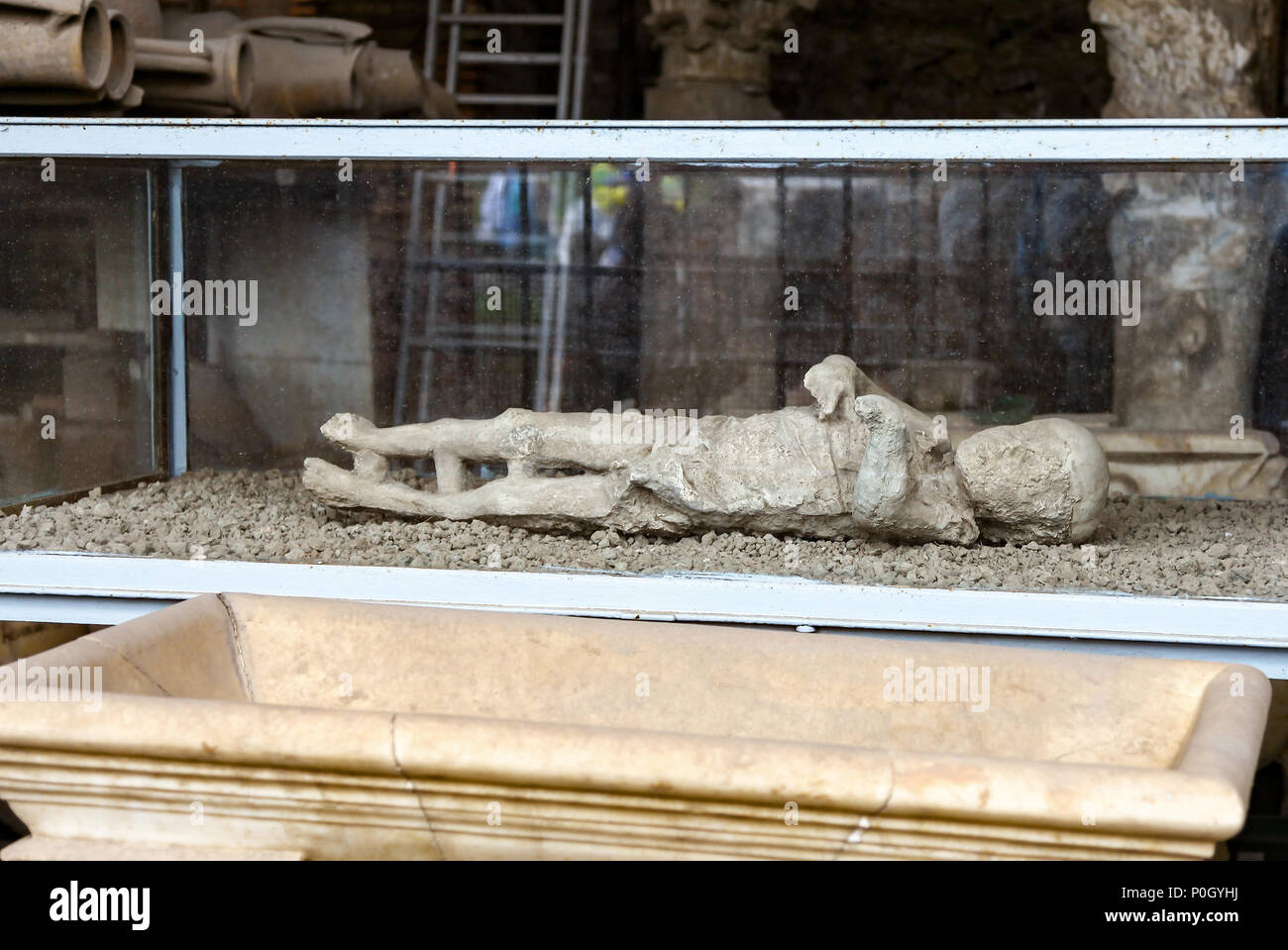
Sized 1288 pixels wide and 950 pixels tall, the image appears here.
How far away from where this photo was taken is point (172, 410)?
4.14 metres

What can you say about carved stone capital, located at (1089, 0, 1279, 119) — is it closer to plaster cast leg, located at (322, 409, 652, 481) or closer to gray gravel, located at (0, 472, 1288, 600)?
gray gravel, located at (0, 472, 1288, 600)

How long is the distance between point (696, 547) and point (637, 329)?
64 cm

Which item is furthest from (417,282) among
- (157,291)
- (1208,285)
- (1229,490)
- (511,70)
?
(511,70)

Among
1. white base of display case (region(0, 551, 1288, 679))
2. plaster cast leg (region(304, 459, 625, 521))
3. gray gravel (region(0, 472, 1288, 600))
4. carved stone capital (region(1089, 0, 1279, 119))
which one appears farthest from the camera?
carved stone capital (region(1089, 0, 1279, 119))

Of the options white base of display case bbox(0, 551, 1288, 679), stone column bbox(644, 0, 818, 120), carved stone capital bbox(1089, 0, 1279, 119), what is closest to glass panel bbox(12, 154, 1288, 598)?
white base of display case bbox(0, 551, 1288, 679)

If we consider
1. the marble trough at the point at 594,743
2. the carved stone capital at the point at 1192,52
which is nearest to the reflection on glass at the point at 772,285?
the marble trough at the point at 594,743

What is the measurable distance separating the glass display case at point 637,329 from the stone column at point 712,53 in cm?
410

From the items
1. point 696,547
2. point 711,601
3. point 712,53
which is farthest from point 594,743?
point 712,53

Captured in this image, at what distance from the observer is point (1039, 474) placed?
3371mm

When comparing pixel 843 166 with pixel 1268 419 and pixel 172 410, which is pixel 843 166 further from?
pixel 172 410

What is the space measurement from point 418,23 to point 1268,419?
6324 mm

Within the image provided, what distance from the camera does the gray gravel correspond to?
324 centimetres

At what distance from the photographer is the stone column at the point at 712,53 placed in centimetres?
745

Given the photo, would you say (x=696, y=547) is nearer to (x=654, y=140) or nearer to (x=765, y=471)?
(x=765, y=471)
